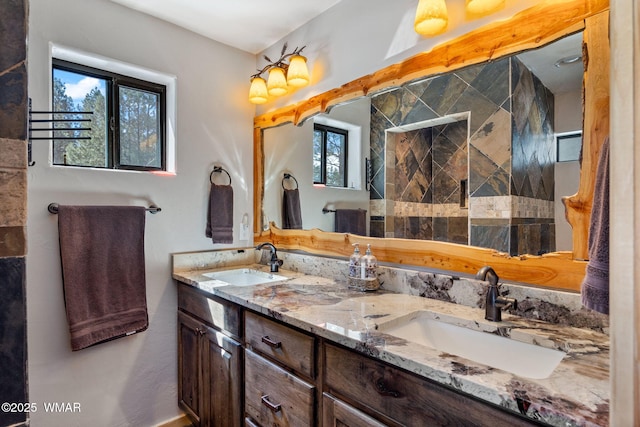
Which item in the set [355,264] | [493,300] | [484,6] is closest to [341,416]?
[493,300]

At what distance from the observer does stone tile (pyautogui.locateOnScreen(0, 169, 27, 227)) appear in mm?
641

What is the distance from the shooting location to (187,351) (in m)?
1.98

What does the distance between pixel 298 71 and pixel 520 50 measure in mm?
1145

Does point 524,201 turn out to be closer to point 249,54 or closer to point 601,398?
point 601,398

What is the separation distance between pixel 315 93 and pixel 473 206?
1140 mm

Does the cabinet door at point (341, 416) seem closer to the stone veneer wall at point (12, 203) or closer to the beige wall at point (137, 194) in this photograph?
the stone veneer wall at point (12, 203)

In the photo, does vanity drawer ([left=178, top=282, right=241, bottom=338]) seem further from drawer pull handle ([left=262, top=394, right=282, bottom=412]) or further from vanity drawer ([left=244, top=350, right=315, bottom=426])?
drawer pull handle ([left=262, top=394, right=282, bottom=412])

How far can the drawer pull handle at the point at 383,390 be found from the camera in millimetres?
924

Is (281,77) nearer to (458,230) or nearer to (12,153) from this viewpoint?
(458,230)

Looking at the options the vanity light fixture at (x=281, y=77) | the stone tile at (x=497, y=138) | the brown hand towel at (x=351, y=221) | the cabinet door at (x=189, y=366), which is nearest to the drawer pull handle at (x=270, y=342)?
the cabinet door at (x=189, y=366)

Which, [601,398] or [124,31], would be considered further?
[124,31]

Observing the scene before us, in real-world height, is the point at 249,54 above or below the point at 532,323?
above

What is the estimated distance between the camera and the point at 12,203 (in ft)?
2.14

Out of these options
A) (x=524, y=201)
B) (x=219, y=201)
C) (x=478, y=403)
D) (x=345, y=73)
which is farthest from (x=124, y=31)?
(x=478, y=403)
